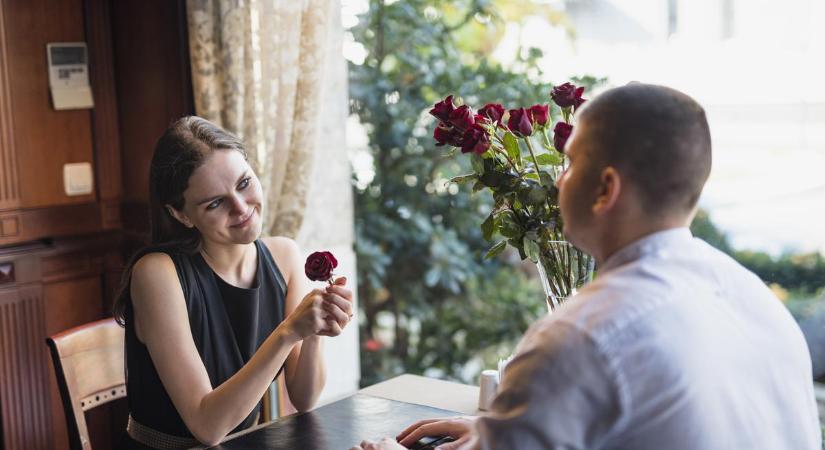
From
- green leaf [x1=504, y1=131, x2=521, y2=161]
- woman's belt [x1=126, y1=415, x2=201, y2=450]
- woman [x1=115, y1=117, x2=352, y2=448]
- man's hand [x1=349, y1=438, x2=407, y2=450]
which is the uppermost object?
green leaf [x1=504, y1=131, x2=521, y2=161]

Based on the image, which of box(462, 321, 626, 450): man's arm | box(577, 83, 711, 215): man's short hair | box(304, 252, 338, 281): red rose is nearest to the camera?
box(462, 321, 626, 450): man's arm

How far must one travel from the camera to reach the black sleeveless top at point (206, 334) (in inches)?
A: 78.7

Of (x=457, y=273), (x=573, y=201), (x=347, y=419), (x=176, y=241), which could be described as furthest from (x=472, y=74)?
(x=573, y=201)

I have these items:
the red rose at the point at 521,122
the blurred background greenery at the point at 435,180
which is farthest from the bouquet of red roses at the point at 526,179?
the blurred background greenery at the point at 435,180

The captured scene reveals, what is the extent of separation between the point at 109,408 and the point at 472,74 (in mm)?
1761

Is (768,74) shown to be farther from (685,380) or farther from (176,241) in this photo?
(685,380)

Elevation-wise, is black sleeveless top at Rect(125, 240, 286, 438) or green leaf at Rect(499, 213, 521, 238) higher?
green leaf at Rect(499, 213, 521, 238)

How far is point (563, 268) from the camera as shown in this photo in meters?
1.63

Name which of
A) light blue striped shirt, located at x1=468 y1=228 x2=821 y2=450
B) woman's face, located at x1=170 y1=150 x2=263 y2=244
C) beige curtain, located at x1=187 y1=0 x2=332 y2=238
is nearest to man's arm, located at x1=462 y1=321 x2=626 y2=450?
light blue striped shirt, located at x1=468 y1=228 x2=821 y2=450

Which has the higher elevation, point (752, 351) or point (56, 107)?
point (56, 107)

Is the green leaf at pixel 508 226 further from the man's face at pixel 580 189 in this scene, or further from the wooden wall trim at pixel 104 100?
the wooden wall trim at pixel 104 100

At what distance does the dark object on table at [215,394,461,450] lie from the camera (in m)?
1.66

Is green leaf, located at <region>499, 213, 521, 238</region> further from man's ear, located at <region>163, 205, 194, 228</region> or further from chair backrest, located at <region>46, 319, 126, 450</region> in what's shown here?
chair backrest, located at <region>46, 319, 126, 450</region>

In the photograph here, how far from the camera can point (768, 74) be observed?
2.80 meters
